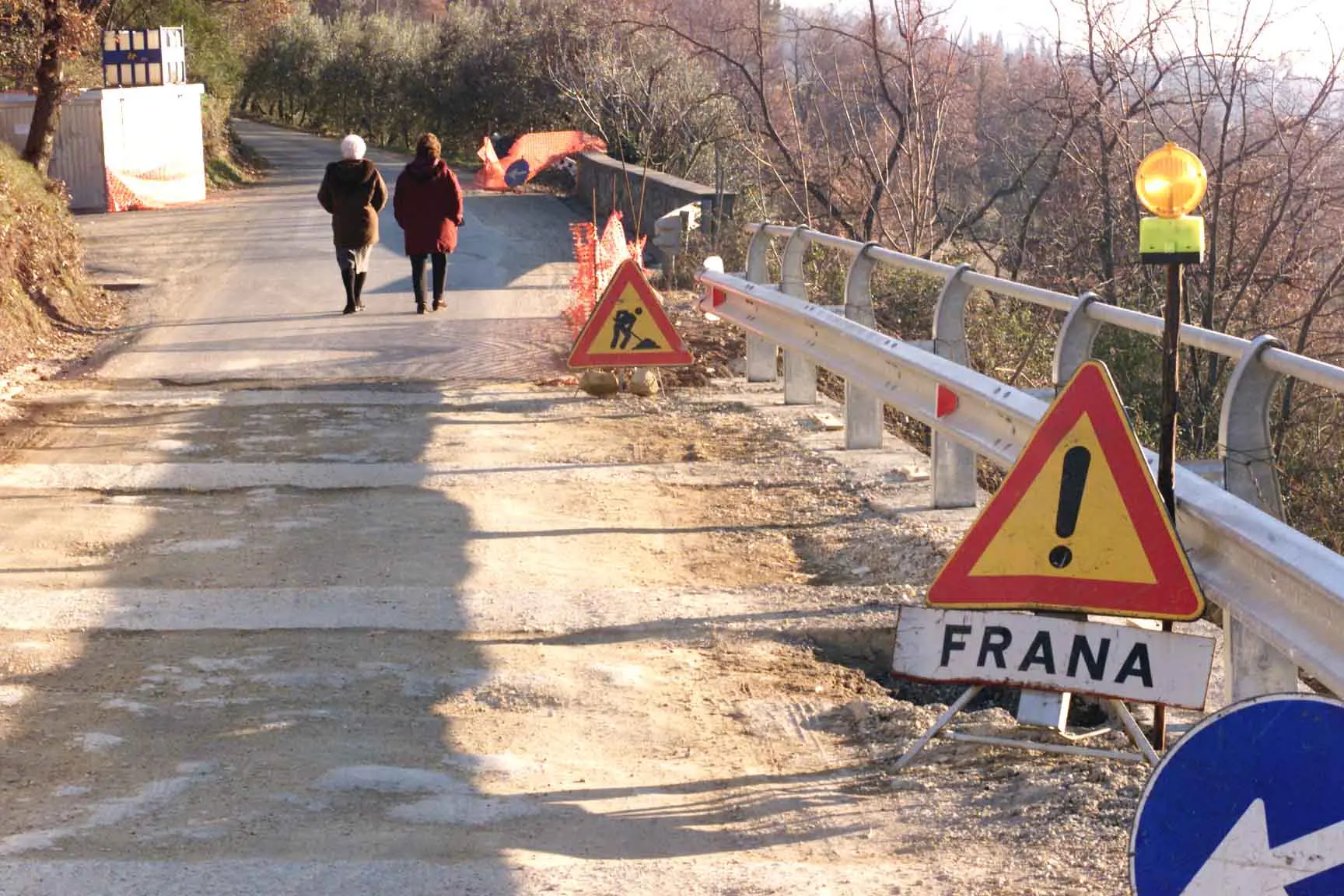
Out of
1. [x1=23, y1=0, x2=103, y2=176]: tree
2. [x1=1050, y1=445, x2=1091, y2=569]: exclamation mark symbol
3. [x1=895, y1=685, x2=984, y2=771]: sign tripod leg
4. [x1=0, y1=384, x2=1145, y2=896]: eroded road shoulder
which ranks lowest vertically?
[x1=0, y1=384, x2=1145, y2=896]: eroded road shoulder

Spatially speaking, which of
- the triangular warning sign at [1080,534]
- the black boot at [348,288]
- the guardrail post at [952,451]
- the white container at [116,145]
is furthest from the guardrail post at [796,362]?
the white container at [116,145]

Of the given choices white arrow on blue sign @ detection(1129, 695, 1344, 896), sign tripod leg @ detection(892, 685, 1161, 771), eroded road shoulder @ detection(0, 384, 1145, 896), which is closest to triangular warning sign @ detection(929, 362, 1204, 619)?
sign tripod leg @ detection(892, 685, 1161, 771)

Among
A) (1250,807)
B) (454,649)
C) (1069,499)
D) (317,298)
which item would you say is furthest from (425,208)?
(1250,807)

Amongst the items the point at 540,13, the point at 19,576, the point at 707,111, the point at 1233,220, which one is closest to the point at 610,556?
the point at 19,576

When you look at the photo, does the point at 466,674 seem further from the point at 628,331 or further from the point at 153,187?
the point at 153,187

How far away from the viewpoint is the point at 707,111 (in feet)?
88.2

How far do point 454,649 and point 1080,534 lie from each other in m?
2.41

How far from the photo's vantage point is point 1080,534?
4504 millimetres

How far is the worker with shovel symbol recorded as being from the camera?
10.6 metres

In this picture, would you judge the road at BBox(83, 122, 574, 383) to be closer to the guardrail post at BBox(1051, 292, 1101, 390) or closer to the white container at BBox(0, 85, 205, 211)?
the white container at BBox(0, 85, 205, 211)

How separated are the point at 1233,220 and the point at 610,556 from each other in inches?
359

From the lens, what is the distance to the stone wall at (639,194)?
64.7ft

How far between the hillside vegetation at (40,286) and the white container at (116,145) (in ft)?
31.6

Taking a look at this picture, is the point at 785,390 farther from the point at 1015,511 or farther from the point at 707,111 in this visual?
the point at 707,111
